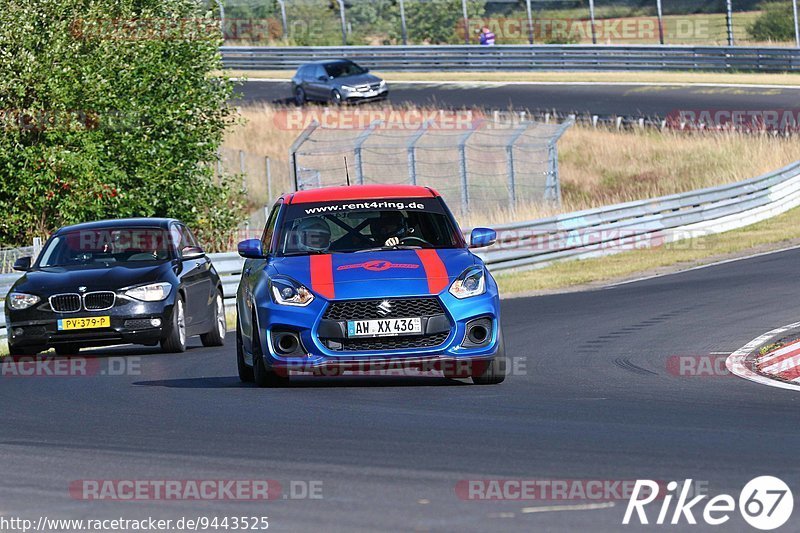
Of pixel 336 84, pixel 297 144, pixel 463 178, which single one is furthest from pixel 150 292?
pixel 336 84

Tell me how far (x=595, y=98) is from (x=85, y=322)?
31.7 meters

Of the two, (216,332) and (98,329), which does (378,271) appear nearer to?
(98,329)

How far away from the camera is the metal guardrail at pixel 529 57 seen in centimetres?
4750

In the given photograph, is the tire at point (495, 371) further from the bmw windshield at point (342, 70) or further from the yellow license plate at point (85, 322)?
the bmw windshield at point (342, 70)

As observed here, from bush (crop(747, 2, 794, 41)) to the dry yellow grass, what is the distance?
1530 centimetres

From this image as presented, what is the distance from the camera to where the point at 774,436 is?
26.6 ft

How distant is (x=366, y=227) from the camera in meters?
11.9

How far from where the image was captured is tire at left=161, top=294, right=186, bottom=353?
15.2 meters

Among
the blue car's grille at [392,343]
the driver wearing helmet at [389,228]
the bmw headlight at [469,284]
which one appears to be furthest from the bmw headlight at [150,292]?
the bmw headlight at [469,284]

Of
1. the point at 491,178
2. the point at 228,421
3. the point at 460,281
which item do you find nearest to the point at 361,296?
the point at 460,281

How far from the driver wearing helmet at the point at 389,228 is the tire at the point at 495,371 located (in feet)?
4.34

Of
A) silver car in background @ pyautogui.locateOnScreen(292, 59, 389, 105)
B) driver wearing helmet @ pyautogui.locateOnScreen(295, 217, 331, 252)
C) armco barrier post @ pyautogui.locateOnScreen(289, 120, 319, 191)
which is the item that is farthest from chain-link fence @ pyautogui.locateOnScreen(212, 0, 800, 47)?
driver wearing helmet @ pyautogui.locateOnScreen(295, 217, 331, 252)

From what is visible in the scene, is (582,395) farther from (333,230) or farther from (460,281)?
(333,230)

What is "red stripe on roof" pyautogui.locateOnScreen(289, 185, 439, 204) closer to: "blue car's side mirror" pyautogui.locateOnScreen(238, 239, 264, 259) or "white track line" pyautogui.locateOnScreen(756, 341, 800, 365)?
"blue car's side mirror" pyautogui.locateOnScreen(238, 239, 264, 259)
